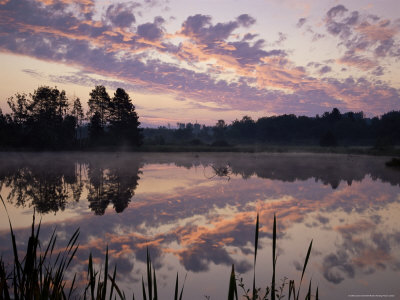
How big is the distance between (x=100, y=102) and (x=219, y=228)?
194 feet

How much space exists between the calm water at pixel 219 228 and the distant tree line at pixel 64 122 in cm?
4226

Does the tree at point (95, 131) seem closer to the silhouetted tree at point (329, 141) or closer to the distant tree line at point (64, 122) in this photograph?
the distant tree line at point (64, 122)

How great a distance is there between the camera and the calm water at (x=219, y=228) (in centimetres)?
661

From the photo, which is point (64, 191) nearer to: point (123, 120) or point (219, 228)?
point (219, 228)

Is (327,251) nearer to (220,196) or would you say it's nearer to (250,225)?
(250,225)

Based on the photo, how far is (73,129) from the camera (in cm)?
6303

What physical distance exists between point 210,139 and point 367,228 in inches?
4759

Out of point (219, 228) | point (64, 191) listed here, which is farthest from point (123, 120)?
point (219, 228)

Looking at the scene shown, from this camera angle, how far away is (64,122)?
203 feet

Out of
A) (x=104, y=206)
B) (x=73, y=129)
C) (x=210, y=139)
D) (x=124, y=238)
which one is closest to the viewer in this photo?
(x=124, y=238)

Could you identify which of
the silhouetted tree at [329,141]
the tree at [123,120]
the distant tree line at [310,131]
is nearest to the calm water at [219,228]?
the tree at [123,120]

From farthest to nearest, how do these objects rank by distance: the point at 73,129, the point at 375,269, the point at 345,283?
the point at 73,129
the point at 375,269
the point at 345,283

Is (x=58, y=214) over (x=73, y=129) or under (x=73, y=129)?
under

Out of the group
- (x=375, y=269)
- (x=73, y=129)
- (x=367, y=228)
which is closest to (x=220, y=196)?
(x=367, y=228)
